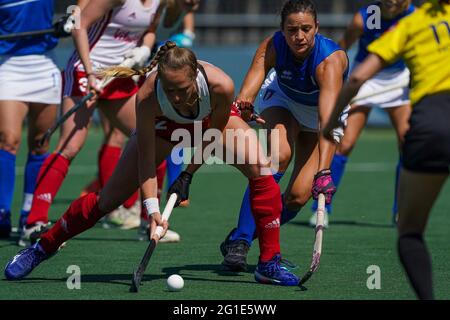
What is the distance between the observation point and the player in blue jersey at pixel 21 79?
7.21m

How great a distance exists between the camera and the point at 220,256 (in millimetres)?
6645

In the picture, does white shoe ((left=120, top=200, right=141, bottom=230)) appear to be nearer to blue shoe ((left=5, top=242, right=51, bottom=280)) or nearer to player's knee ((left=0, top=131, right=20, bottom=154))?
player's knee ((left=0, top=131, right=20, bottom=154))

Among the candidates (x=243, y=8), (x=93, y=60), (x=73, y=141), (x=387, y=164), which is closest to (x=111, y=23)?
(x=93, y=60)

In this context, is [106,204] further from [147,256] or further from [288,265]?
[288,265]

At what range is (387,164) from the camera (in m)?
13.3

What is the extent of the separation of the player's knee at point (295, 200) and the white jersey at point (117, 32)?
1880 mm

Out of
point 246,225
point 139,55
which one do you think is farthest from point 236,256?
point 139,55

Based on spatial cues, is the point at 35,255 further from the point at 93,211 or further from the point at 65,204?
the point at 65,204

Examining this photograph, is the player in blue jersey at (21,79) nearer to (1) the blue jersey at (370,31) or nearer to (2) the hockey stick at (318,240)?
(1) the blue jersey at (370,31)

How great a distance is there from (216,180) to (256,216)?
6014 mm

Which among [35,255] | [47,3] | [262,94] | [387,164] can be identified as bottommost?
[387,164]

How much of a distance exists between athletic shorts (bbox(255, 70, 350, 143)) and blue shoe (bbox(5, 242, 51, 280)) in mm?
1659

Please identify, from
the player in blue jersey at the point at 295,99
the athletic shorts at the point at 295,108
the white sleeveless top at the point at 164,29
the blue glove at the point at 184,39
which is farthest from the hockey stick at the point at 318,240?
the blue glove at the point at 184,39
